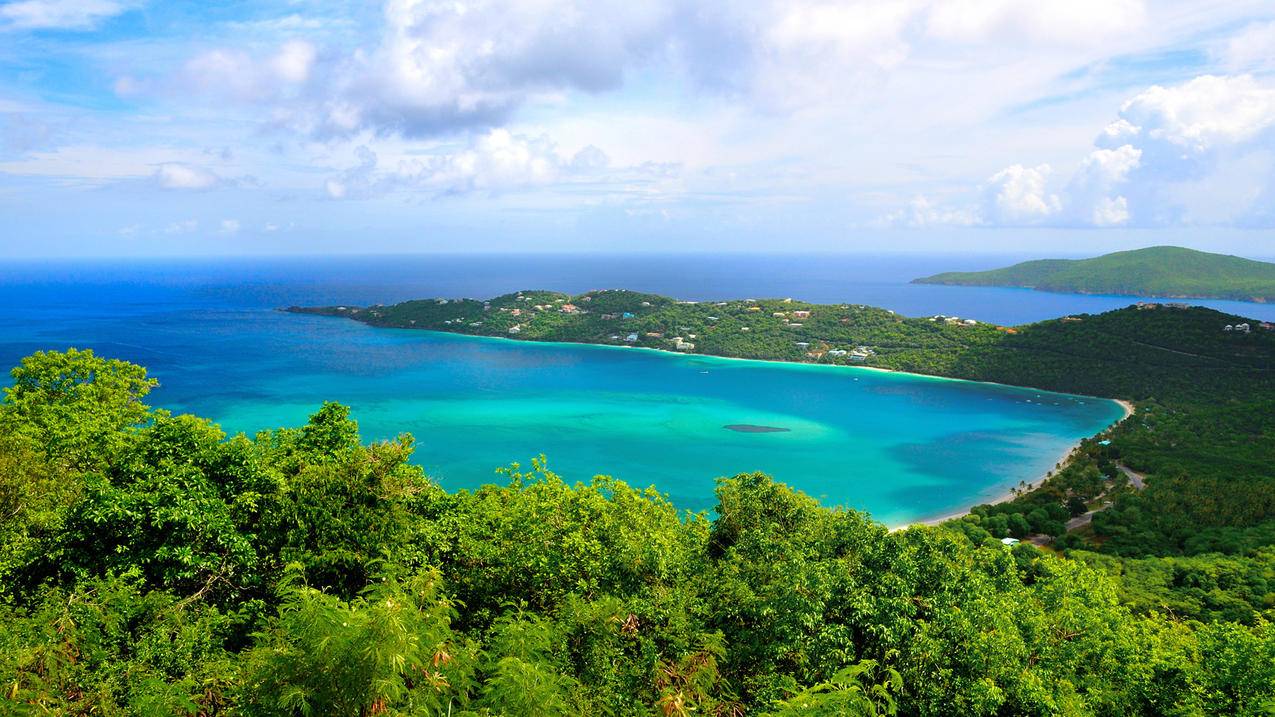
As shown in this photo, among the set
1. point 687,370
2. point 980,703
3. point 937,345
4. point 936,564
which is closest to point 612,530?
point 936,564

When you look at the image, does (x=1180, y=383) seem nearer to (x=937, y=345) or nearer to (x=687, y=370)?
(x=937, y=345)

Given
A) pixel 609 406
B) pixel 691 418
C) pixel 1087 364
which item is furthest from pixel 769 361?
pixel 1087 364

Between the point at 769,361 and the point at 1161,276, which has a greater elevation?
the point at 1161,276

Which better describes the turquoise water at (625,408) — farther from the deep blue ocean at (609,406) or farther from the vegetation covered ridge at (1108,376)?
the vegetation covered ridge at (1108,376)

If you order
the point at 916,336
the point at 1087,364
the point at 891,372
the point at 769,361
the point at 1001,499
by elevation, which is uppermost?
the point at 916,336

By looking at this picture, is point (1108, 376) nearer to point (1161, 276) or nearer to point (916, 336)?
point (916, 336)

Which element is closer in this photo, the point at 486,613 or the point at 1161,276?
the point at 486,613

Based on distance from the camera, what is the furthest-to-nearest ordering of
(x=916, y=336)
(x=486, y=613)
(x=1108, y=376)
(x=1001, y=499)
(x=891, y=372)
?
1. (x=916, y=336)
2. (x=891, y=372)
3. (x=1108, y=376)
4. (x=1001, y=499)
5. (x=486, y=613)
